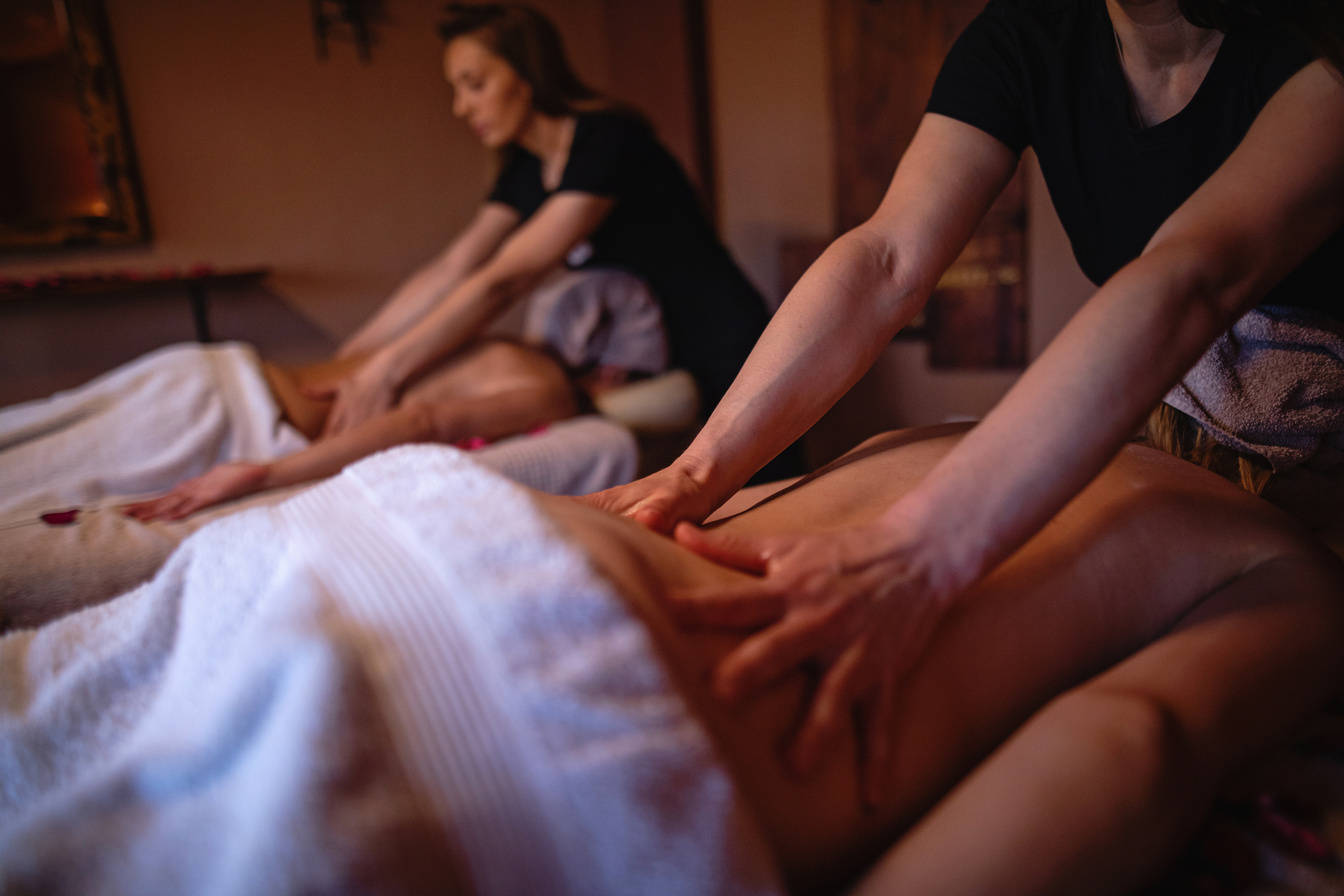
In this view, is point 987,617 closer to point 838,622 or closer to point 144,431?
point 838,622

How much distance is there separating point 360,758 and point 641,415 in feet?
5.18

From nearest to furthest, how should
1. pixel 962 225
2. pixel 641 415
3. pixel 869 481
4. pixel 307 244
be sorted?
1. pixel 869 481
2. pixel 962 225
3. pixel 641 415
4. pixel 307 244

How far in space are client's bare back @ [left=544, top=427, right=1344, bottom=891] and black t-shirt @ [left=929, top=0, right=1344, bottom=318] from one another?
31cm

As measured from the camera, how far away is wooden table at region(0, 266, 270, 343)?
2.21 metres

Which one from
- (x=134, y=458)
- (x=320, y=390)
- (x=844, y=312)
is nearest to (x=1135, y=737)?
(x=844, y=312)

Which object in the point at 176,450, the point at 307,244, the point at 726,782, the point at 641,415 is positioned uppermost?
the point at 307,244

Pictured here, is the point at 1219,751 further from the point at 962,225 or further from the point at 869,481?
the point at 962,225

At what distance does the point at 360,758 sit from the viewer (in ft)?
1.21

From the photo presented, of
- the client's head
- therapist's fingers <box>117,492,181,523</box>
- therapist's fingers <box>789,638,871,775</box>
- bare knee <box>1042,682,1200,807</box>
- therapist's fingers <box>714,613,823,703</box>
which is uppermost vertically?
the client's head

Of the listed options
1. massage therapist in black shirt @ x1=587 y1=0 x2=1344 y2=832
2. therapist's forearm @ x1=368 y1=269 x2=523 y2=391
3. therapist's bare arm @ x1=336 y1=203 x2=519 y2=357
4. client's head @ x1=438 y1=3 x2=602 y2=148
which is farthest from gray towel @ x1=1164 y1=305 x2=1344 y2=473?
therapist's bare arm @ x1=336 y1=203 x2=519 y2=357

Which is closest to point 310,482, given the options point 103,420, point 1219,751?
point 103,420

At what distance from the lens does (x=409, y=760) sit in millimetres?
381

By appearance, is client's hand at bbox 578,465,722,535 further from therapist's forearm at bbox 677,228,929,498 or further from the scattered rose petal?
the scattered rose petal

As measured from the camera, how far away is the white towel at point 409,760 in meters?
0.36
